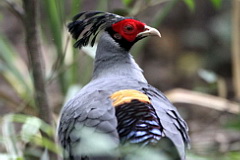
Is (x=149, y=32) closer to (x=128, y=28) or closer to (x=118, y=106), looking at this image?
(x=128, y=28)

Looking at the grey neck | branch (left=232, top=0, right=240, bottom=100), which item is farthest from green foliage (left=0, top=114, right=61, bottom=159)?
branch (left=232, top=0, right=240, bottom=100)

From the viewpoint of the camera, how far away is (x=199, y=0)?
23.0ft

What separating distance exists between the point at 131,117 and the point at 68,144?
16.8 inches

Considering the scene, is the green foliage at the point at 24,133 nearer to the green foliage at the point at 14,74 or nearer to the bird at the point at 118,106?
the bird at the point at 118,106

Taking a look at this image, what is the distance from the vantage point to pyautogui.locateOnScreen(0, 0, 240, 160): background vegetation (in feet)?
9.74

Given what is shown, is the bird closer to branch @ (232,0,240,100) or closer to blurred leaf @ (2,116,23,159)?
blurred leaf @ (2,116,23,159)

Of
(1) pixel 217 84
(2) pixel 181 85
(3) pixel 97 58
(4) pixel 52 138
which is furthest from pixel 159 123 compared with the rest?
(2) pixel 181 85

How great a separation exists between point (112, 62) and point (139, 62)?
3.64 meters

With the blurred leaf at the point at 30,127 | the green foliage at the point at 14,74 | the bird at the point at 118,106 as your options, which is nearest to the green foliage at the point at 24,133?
the blurred leaf at the point at 30,127

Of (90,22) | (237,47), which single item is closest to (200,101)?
(237,47)

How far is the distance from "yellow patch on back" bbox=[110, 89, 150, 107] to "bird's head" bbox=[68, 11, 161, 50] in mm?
550

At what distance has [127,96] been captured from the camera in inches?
91.1

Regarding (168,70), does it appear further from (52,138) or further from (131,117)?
(131,117)

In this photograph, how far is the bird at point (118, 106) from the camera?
217 centimetres
